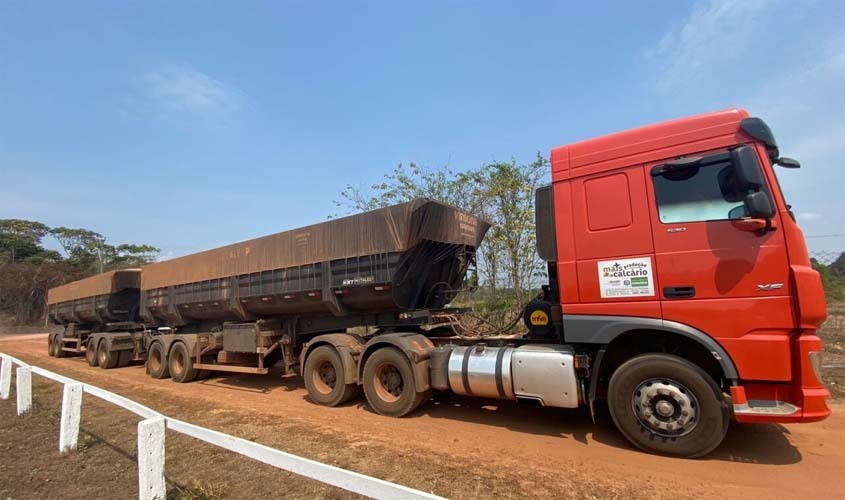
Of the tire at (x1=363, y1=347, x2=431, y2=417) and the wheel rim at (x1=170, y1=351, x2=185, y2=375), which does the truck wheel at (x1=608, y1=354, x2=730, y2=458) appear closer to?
the tire at (x1=363, y1=347, x2=431, y2=417)

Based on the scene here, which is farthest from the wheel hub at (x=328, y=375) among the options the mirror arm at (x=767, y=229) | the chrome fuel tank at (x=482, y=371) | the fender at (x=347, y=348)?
the mirror arm at (x=767, y=229)

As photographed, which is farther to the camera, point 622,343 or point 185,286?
point 185,286

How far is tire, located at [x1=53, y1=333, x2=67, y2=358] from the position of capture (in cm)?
1747

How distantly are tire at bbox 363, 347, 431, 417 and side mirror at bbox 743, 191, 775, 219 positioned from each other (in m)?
4.30

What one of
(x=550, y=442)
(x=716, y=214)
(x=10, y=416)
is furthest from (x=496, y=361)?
(x=10, y=416)

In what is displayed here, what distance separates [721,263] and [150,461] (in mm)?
5237

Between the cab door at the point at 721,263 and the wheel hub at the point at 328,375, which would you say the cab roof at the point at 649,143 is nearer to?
the cab door at the point at 721,263

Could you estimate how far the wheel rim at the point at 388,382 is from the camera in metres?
6.48

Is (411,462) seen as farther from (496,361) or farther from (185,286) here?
(185,286)

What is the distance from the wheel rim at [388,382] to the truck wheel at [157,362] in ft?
22.7

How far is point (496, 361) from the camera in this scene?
18.1 feet

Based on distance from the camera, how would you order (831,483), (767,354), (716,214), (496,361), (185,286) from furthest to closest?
(185,286)
(496,361)
(716,214)
(767,354)
(831,483)

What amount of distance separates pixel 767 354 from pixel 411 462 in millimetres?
3519

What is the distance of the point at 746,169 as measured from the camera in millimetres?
3994
